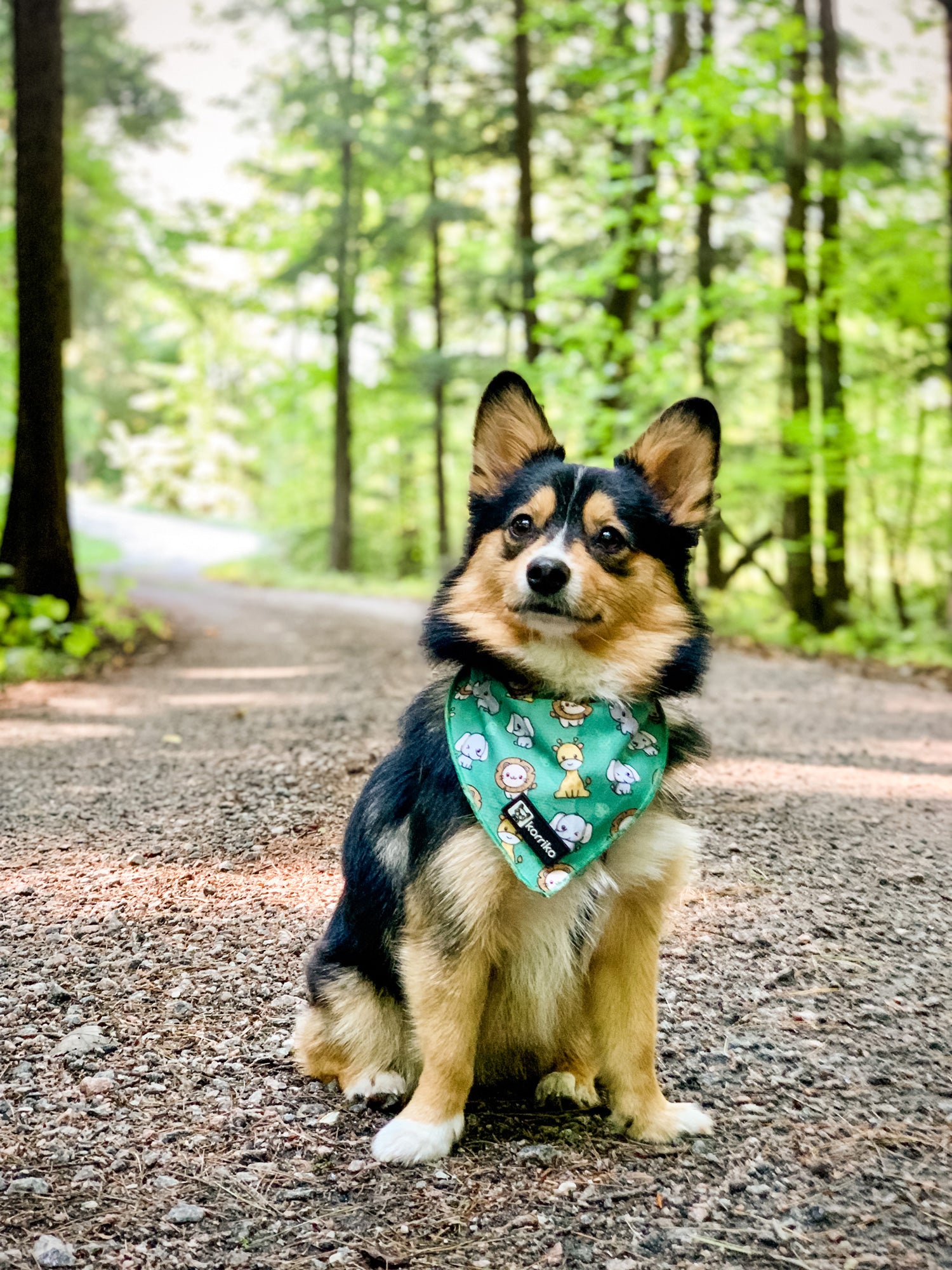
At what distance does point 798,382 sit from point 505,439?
1312 cm

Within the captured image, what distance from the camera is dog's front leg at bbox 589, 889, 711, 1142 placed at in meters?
2.84

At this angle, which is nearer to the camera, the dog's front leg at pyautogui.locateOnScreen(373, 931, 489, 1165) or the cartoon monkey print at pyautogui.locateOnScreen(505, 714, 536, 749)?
the dog's front leg at pyautogui.locateOnScreen(373, 931, 489, 1165)

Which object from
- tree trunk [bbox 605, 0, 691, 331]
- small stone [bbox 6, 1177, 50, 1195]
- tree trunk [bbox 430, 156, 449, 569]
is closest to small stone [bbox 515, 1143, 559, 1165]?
small stone [bbox 6, 1177, 50, 1195]

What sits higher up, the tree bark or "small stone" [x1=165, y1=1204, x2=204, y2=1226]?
the tree bark

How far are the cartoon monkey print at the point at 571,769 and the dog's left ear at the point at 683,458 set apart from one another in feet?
2.38

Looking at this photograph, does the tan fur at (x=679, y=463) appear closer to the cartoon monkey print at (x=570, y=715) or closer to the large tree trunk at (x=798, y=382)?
the cartoon monkey print at (x=570, y=715)

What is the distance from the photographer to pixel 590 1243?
2395 mm

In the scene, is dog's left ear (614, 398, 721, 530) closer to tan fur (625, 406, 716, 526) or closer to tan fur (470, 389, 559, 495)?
tan fur (625, 406, 716, 526)

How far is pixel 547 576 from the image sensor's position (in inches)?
106

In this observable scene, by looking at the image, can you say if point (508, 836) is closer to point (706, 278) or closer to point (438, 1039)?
point (438, 1039)

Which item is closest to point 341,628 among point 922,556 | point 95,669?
point 95,669

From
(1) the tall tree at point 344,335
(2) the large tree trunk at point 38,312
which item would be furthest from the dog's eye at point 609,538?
(1) the tall tree at point 344,335

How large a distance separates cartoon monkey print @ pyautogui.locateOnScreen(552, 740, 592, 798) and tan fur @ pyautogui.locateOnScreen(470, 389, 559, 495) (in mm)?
797

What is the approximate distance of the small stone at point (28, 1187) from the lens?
248 centimetres
